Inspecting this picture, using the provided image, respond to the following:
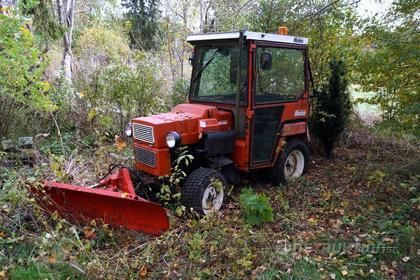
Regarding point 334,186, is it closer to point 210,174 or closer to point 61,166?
point 210,174

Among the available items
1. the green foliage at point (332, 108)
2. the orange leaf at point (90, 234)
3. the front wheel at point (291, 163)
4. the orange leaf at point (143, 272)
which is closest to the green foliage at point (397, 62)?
the green foliage at point (332, 108)

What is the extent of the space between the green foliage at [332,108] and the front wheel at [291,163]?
1.07m

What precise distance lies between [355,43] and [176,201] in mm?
4168

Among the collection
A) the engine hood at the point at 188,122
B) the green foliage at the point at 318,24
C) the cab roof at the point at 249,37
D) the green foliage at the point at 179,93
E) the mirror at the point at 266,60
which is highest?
the green foliage at the point at 318,24

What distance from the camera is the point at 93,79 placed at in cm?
705

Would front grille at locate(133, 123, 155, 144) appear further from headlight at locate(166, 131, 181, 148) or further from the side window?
the side window

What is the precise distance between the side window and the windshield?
227mm

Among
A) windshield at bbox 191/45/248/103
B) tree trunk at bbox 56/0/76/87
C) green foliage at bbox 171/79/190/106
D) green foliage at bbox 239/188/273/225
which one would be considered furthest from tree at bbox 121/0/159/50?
green foliage at bbox 239/188/273/225

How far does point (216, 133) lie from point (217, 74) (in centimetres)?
88

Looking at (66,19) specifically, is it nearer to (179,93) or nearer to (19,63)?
(179,93)

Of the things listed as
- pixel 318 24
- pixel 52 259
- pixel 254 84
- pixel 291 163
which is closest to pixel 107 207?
pixel 52 259

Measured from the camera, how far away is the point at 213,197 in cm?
416

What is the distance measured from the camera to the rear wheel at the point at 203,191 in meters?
3.88

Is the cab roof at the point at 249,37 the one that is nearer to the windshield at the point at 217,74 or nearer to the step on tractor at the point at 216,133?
the step on tractor at the point at 216,133
